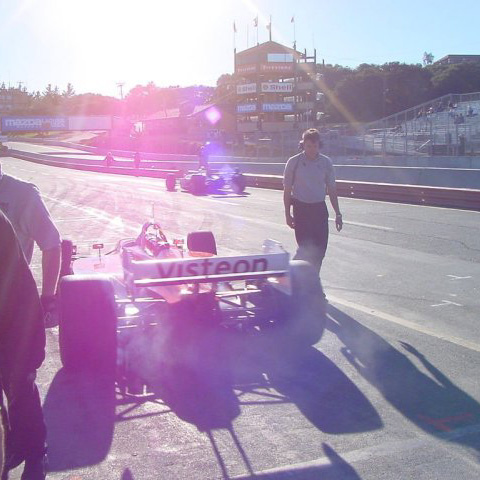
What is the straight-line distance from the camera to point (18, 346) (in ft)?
10.6

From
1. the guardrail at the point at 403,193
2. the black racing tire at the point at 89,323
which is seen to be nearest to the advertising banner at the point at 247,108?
the guardrail at the point at 403,193

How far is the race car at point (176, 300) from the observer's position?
6.06 metres

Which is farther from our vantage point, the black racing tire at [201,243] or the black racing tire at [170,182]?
the black racing tire at [170,182]

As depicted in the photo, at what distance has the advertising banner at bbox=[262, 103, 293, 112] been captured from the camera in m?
77.0

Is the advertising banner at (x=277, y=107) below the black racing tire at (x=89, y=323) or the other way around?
the other way around

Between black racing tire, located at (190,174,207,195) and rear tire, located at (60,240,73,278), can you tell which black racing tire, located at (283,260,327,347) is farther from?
black racing tire, located at (190,174,207,195)

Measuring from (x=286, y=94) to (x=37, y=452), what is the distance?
7733cm

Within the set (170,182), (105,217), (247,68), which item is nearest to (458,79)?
(247,68)

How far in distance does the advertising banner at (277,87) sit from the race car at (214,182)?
49577 mm

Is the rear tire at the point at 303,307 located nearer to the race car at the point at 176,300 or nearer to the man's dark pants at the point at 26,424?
the race car at the point at 176,300

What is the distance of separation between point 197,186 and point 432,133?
15.5 meters

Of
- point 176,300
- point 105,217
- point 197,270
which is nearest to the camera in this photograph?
point 197,270

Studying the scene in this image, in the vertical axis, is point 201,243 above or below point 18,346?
below

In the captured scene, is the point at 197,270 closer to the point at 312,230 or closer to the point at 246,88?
the point at 312,230
